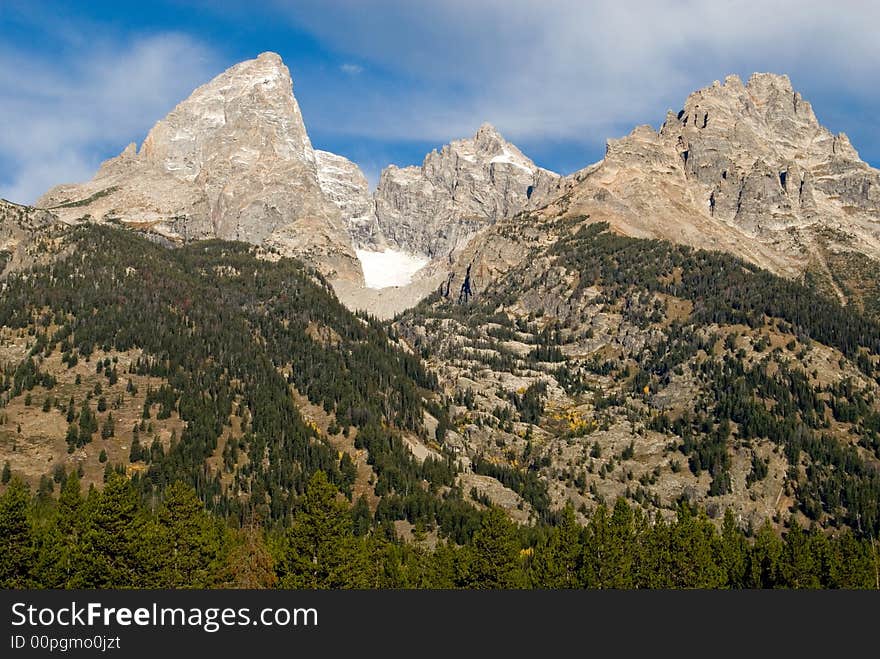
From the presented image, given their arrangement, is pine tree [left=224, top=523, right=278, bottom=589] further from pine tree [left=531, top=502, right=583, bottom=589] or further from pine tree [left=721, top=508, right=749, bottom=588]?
pine tree [left=721, top=508, right=749, bottom=588]

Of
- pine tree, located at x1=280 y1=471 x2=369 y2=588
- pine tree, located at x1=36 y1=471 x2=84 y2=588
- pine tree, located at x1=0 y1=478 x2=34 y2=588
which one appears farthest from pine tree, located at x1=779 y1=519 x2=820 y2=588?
pine tree, located at x1=0 y1=478 x2=34 y2=588

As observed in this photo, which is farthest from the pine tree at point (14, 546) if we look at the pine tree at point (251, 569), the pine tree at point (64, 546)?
the pine tree at point (251, 569)

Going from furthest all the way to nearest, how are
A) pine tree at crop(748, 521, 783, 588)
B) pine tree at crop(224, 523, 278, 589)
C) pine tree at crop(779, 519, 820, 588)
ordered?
1. pine tree at crop(748, 521, 783, 588)
2. pine tree at crop(779, 519, 820, 588)
3. pine tree at crop(224, 523, 278, 589)

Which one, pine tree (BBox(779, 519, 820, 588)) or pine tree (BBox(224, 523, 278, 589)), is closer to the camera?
pine tree (BBox(224, 523, 278, 589))

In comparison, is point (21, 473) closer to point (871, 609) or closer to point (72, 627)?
point (72, 627)

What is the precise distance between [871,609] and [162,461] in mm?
165874

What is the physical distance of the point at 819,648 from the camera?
172ft

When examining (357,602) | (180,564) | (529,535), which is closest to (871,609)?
(357,602)

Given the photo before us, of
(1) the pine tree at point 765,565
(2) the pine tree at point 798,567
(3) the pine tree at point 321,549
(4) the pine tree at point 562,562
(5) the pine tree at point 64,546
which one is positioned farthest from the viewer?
(1) the pine tree at point 765,565

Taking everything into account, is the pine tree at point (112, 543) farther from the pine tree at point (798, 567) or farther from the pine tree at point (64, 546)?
the pine tree at point (798, 567)

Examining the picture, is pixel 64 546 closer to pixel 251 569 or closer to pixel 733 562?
pixel 251 569

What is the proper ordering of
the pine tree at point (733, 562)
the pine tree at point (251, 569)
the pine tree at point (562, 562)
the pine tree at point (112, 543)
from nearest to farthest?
the pine tree at point (251, 569) < the pine tree at point (112, 543) < the pine tree at point (562, 562) < the pine tree at point (733, 562)

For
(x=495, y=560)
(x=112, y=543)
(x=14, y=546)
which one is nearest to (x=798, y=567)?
(x=495, y=560)

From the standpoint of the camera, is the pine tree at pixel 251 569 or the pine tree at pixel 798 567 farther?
the pine tree at pixel 798 567
